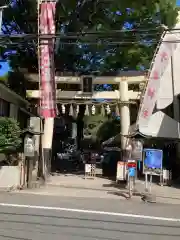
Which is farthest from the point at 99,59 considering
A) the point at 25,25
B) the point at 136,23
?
the point at 25,25

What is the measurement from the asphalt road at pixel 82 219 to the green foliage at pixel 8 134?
2293 mm

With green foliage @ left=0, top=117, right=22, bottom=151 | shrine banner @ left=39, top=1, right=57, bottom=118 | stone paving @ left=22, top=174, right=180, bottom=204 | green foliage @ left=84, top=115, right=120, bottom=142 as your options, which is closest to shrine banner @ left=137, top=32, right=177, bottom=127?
stone paving @ left=22, top=174, right=180, bottom=204

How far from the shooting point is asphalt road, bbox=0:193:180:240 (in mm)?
7133

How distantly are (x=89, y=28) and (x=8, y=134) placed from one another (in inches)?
405

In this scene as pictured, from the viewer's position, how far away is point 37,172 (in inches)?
701

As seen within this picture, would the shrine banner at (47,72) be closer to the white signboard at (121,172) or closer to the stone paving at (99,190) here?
the stone paving at (99,190)

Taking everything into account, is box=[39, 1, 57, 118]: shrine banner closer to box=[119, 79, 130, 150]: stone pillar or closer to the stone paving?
the stone paving

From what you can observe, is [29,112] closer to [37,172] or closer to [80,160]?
[37,172]

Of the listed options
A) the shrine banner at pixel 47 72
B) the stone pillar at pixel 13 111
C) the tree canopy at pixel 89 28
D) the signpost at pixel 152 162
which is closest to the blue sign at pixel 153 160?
the signpost at pixel 152 162

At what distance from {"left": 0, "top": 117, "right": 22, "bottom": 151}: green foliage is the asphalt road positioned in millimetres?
2293

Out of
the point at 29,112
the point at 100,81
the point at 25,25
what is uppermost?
the point at 25,25

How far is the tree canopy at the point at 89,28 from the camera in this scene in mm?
20516

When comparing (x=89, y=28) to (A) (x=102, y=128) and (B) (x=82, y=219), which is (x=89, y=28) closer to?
(B) (x=82, y=219)

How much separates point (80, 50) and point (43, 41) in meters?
7.89
